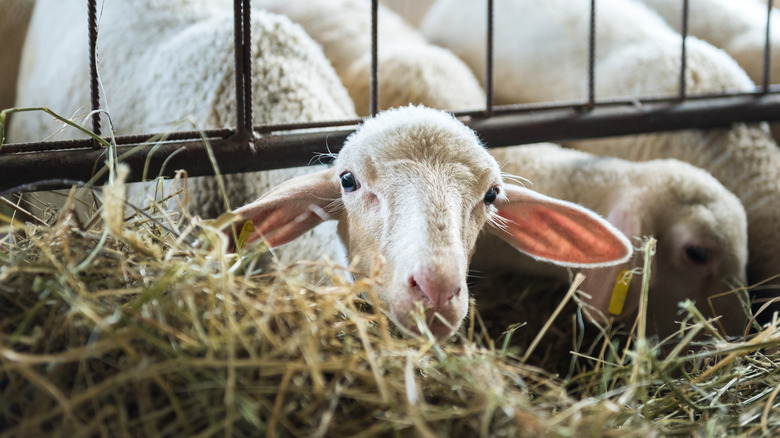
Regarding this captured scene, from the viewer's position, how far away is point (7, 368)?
117 centimetres

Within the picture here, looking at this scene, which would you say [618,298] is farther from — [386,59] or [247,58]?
[386,59]

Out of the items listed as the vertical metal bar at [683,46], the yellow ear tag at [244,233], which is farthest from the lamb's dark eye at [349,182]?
the vertical metal bar at [683,46]

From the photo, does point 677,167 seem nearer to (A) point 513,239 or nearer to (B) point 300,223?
(A) point 513,239

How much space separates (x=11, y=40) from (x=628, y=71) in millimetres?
3417

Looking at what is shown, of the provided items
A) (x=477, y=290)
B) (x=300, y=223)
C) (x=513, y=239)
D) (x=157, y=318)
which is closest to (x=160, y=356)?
(x=157, y=318)

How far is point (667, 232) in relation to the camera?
2992 mm

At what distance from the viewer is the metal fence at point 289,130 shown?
2047mm

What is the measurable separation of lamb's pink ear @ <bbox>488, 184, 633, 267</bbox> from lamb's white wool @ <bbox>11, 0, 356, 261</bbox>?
25.1 inches

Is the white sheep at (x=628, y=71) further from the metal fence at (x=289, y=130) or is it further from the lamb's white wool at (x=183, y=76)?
the lamb's white wool at (x=183, y=76)

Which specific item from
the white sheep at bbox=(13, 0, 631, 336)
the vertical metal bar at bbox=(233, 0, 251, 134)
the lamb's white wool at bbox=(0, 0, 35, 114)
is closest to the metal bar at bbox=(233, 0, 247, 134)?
the vertical metal bar at bbox=(233, 0, 251, 134)

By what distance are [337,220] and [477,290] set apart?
111 centimetres

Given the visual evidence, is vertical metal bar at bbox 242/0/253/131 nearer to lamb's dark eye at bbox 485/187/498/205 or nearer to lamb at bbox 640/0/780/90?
lamb's dark eye at bbox 485/187/498/205

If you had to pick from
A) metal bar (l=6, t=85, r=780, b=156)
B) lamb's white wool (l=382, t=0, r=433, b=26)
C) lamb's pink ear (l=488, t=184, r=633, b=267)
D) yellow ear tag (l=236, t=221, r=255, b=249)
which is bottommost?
lamb's pink ear (l=488, t=184, r=633, b=267)

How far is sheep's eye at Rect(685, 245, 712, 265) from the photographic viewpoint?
9.53ft
